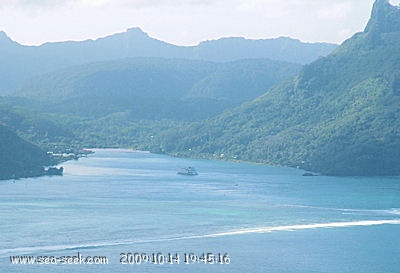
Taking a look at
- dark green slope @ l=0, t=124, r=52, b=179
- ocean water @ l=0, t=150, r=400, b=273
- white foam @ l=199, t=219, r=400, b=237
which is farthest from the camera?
dark green slope @ l=0, t=124, r=52, b=179

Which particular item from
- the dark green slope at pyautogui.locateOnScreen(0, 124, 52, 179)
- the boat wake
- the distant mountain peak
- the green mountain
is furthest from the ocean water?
the green mountain

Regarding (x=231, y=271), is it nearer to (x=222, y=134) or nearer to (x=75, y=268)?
(x=75, y=268)

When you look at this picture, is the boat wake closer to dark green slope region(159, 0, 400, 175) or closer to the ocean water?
the ocean water

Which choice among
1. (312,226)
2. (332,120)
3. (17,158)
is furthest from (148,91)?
(312,226)

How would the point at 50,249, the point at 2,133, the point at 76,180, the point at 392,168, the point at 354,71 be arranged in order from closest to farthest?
the point at 50,249 < the point at 76,180 < the point at 2,133 < the point at 392,168 < the point at 354,71

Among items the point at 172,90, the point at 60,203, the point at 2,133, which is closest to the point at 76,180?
the point at 2,133

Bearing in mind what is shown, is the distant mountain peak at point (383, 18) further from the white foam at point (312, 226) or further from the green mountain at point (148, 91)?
the white foam at point (312, 226)

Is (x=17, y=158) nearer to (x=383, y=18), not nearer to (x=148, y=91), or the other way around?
(x=383, y=18)
